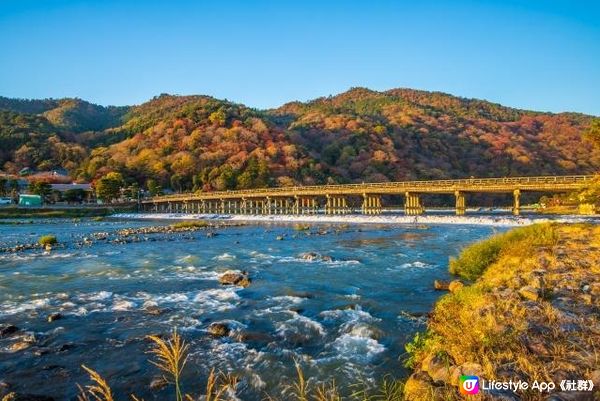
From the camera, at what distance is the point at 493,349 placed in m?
5.89

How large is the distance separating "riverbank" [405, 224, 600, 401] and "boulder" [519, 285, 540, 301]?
0.7 inches

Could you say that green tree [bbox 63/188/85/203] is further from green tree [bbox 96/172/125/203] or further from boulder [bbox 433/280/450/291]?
boulder [bbox 433/280/450/291]

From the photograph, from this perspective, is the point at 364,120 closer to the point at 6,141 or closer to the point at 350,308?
the point at 6,141

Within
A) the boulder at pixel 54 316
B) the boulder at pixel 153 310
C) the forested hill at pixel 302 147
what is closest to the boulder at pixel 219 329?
the boulder at pixel 153 310

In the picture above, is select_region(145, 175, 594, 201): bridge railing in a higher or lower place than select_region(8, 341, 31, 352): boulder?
higher

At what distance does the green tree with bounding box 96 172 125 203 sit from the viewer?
267ft

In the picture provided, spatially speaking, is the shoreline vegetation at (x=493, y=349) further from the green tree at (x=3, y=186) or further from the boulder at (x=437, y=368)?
the green tree at (x=3, y=186)

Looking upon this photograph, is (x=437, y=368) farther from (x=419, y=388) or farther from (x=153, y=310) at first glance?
(x=153, y=310)

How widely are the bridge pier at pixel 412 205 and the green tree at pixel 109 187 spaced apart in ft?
189

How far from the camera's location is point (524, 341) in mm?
6016

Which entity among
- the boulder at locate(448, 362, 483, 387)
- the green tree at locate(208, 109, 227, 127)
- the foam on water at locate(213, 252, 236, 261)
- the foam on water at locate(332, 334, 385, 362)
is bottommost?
the foam on water at locate(213, 252, 236, 261)

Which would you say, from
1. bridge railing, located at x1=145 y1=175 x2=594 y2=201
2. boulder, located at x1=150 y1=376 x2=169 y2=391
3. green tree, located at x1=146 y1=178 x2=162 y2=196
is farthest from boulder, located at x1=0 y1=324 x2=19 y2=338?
green tree, located at x1=146 y1=178 x2=162 y2=196

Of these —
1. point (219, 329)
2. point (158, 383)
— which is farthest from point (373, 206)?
point (158, 383)

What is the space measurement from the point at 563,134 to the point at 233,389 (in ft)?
415
